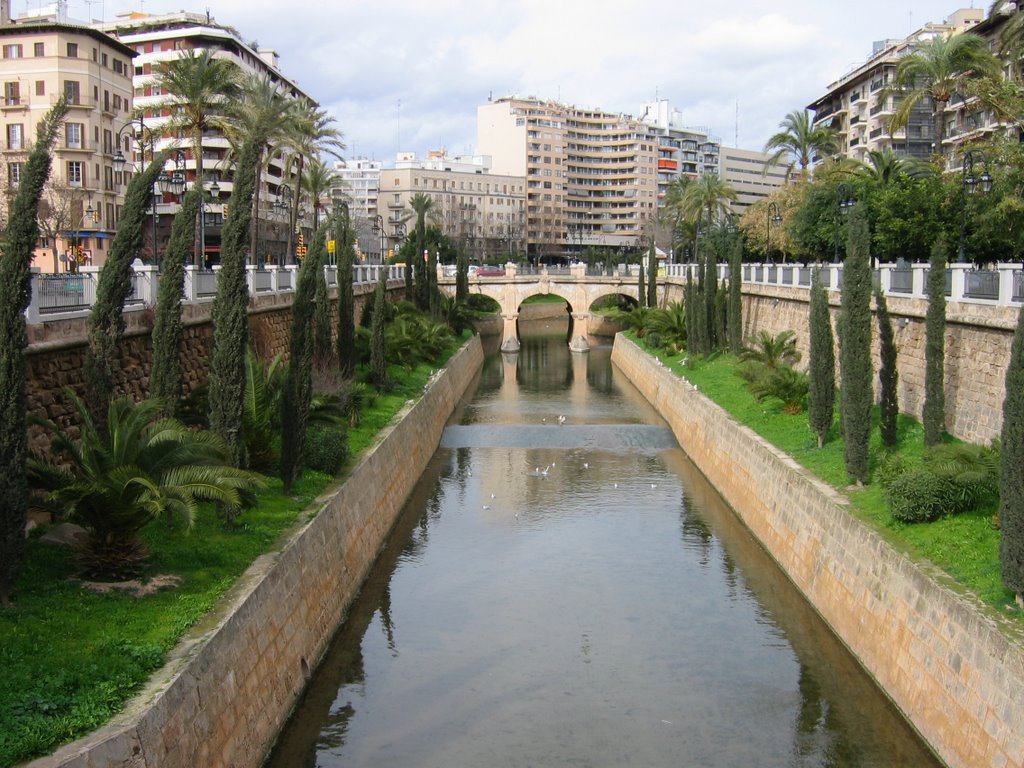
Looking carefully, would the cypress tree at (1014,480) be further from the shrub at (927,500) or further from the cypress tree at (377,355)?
the cypress tree at (377,355)

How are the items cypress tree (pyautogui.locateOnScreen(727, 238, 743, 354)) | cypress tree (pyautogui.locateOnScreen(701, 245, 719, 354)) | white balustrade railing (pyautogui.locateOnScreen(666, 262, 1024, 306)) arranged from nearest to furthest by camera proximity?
1. white balustrade railing (pyautogui.locateOnScreen(666, 262, 1024, 306))
2. cypress tree (pyautogui.locateOnScreen(727, 238, 743, 354))
3. cypress tree (pyautogui.locateOnScreen(701, 245, 719, 354))

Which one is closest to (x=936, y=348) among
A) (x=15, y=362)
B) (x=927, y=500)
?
(x=927, y=500)

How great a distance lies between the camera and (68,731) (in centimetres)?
834

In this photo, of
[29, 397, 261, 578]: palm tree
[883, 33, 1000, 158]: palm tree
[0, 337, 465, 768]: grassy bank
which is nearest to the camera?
[0, 337, 465, 768]: grassy bank

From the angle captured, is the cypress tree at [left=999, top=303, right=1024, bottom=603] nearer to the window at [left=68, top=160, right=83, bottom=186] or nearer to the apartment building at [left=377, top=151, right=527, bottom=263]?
the window at [left=68, top=160, right=83, bottom=186]

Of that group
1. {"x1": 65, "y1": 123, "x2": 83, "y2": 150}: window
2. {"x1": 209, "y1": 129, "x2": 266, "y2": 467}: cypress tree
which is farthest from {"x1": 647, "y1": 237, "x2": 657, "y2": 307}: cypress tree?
{"x1": 209, "y1": 129, "x2": 266, "y2": 467}: cypress tree

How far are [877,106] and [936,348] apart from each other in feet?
192

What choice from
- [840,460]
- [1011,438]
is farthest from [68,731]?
[840,460]

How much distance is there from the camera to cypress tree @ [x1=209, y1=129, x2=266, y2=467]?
51.6 feet

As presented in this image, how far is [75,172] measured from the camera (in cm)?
5069

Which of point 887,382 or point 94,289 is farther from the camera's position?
point 887,382

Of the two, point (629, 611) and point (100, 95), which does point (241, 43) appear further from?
point (629, 611)

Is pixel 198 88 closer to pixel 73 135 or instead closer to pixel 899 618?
pixel 73 135

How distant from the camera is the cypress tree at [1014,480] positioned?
11320 mm
